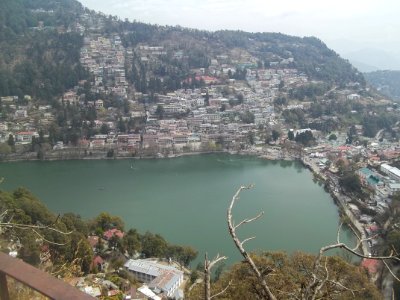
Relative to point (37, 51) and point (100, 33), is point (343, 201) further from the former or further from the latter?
point (100, 33)

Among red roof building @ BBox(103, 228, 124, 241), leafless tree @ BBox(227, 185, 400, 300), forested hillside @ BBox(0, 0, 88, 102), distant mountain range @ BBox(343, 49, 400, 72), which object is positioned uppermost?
leafless tree @ BBox(227, 185, 400, 300)

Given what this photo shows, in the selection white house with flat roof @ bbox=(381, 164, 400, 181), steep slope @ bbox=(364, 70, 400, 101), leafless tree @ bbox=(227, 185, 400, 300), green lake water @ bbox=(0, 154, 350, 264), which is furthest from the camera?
steep slope @ bbox=(364, 70, 400, 101)

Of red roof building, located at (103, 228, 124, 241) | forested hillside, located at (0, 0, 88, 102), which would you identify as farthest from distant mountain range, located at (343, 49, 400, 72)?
red roof building, located at (103, 228, 124, 241)

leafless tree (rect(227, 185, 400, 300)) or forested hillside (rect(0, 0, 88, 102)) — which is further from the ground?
leafless tree (rect(227, 185, 400, 300))

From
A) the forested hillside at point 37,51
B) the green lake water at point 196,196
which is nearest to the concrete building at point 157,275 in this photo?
the green lake water at point 196,196

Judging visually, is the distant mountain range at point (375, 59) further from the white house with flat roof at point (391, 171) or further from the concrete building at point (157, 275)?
the concrete building at point (157, 275)

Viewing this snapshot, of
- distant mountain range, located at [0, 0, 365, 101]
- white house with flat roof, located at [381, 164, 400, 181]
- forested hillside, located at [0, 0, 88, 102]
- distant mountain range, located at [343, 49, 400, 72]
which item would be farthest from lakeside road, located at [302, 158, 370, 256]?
distant mountain range, located at [343, 49, 400, 72]

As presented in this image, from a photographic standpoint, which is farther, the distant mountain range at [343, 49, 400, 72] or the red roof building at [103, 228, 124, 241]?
the distant mountain range at [343, 49, 400, 72]

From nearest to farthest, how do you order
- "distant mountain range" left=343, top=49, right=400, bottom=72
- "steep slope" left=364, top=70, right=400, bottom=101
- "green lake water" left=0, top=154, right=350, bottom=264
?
"green lake water" left=0, top=154, right=350, bottom=264
"steep slope" left=364, top=70, right=400, bottom=101
"distant mountain range" left=343, top=49, right=400, bottom=72

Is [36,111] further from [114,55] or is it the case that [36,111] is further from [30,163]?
[114,55]

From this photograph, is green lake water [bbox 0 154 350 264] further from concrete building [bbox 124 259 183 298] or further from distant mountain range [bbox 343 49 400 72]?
distant mountain range [bbox 343 49 400 72]
